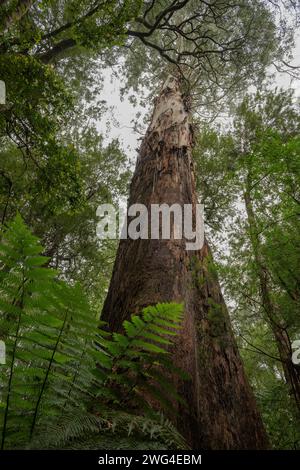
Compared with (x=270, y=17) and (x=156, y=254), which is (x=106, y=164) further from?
(x=156, y=254)

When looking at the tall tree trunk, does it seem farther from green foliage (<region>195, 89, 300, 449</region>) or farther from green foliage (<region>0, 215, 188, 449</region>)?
green foliage (<region>0, 215, 188, 449</region>)

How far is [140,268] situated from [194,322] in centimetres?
65

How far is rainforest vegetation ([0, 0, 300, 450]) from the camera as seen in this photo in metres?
1.10

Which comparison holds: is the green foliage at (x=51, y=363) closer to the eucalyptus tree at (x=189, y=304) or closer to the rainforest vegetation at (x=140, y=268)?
the rainforest vegetation at (x=140, y=268)

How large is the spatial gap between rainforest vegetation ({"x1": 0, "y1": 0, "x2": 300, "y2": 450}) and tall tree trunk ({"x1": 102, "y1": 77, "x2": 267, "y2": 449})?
1 centimetres

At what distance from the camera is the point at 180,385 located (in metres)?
1.85

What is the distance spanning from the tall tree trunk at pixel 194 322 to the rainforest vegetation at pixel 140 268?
0.6 inches

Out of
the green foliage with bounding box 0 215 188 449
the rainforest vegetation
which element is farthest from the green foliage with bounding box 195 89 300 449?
the green foliage with bounding box 0 215 188 449

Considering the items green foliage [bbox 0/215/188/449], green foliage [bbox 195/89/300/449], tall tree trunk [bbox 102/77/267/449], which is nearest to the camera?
green foliage [bbox 0/215/188/449]

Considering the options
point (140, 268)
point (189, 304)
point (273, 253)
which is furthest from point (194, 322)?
point (273, 253)

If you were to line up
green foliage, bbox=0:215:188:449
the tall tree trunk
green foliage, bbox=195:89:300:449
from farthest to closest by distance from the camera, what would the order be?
green foliage, bbox=195:89:300:449, the tall tree trunk, green foliage, bbox=0:215:188:449

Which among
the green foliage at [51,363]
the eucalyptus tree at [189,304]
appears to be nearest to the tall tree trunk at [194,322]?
the eucalyptus tree at [189,304]

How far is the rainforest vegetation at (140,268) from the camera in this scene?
3.62 ft

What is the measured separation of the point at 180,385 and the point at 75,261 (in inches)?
377
